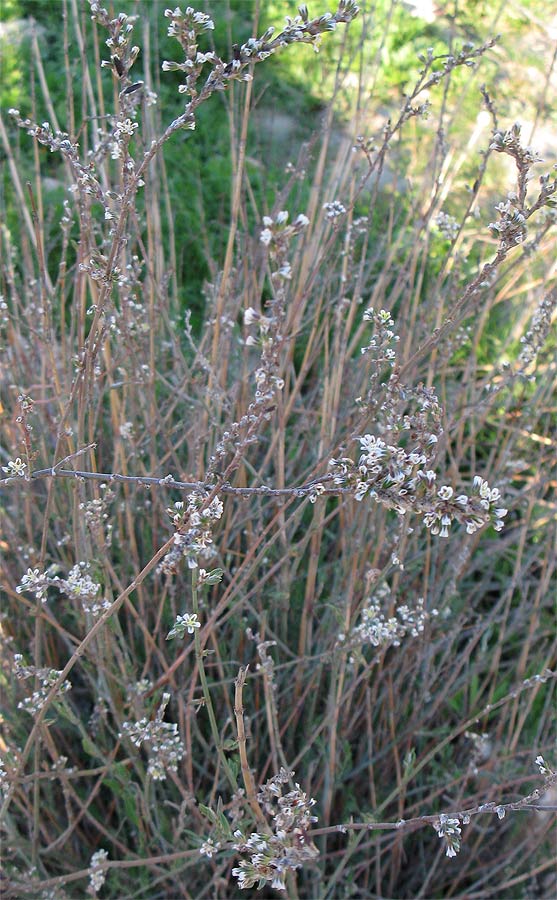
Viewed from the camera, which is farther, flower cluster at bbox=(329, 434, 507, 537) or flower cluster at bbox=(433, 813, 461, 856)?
flower cluster at bbox=(433, 813, 461, 856)

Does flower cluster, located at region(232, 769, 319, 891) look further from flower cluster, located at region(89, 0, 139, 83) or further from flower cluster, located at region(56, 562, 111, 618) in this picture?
flower cluster, located at region(89, 0, 139, 83)

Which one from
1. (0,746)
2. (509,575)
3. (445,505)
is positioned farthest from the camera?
(509,575)

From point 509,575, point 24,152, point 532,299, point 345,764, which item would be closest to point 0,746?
point 345,764

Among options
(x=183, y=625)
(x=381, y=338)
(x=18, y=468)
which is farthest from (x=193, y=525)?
(x=381, y=338)

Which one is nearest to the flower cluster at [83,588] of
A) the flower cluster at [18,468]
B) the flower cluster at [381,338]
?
the flower cluster at [18,468]

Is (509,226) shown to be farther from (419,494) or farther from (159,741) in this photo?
(159,741)

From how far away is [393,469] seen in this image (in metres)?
0.75

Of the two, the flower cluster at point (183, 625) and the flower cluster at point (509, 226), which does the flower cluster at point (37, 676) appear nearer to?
the flower cluster at point (183, 625)

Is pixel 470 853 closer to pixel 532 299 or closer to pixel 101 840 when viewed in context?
pixel 101 840

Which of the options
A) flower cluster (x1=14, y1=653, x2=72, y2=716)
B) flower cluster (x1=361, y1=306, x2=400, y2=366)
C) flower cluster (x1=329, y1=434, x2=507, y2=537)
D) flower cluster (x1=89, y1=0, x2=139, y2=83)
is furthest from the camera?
flower cluster (x1=14, y1=653, x2=72, y2=716)

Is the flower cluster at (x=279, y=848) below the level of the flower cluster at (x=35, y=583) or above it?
below

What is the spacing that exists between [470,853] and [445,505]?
112 centimetres

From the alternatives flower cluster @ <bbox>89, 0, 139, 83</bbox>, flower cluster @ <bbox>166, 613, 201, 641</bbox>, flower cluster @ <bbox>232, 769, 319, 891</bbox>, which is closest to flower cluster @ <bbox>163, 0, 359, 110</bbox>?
flower cluster @ <bbox>89, 0, 139, 83</bbox>

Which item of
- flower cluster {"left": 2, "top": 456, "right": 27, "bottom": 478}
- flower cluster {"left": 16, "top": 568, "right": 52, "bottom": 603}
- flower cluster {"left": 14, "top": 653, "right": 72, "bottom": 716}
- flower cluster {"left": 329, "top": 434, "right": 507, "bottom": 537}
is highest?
flower cluster {"left": 329, "top": 434, "right": 507, "bottom": 537}
